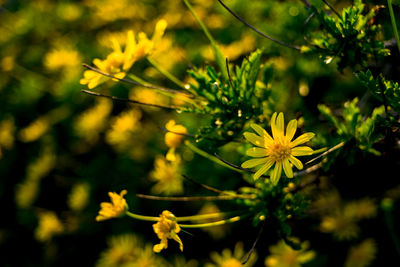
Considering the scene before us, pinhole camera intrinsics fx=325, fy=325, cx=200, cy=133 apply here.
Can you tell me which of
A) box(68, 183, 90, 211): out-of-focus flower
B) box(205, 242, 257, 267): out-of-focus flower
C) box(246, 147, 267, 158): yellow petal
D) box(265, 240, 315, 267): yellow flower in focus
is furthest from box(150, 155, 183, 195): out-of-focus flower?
box(246, 147, 267, 158): yellow petal

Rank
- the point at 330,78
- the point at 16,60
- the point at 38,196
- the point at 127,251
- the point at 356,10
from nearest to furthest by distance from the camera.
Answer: the point at 356,10
the point at 330,78
the point at 127,251
the point at 38,196
the point at 16,60

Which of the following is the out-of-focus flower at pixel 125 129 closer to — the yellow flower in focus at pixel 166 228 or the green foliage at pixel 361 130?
the yellow flower in focus at pixel 166 228

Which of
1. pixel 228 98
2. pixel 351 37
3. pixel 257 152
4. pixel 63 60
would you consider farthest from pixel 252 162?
pixel 63 60

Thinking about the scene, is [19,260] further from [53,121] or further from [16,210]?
[53,121]

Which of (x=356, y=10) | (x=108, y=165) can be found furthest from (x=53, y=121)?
(x=356, y=10)

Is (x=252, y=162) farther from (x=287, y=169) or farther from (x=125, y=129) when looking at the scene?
(x=125, y=129)

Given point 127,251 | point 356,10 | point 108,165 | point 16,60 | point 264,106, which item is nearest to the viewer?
point 356,10
